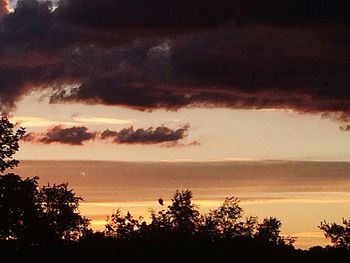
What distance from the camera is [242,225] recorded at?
12369cm

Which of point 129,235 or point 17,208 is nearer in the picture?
point 17,208

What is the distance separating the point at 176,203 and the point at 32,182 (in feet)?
114

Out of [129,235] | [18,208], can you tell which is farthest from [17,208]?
[129,235]

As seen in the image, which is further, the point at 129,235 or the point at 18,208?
the point at 129,235

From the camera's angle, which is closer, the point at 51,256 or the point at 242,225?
the point at 51,256

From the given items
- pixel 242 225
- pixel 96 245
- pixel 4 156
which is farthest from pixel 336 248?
pixel 4 156

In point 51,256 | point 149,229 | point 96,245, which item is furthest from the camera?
point 149,229

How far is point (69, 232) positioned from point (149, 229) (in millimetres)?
13330

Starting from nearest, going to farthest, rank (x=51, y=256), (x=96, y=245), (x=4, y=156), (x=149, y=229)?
(x=4, y=156) < (x=51, y=256) < (x=96, y=245) < (x=149, y=229)

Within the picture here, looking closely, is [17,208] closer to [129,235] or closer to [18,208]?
[18,208]

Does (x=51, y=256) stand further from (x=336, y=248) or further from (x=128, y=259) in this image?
(x=336, y=248)

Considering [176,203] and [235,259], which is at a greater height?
[176,203]

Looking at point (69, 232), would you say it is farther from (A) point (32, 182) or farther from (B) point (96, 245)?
(A) point (32, 182)

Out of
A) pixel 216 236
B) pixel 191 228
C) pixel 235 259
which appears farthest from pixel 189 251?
pixel 191 228
